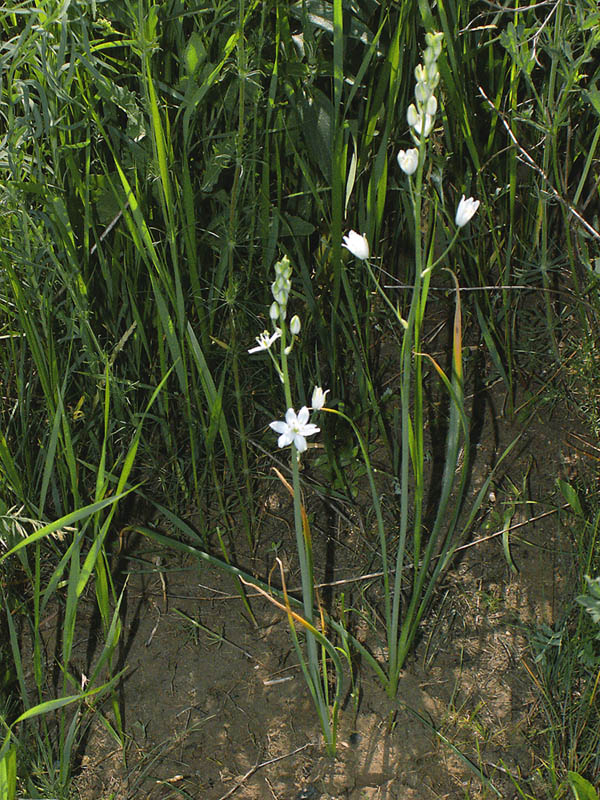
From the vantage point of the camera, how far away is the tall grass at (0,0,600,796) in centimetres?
141

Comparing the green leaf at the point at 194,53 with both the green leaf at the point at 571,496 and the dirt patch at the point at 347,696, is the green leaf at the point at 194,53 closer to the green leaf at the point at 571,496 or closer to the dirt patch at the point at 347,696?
the dirt patch at the point at 347,696

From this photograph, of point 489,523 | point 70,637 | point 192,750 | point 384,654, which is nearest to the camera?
point 70,637

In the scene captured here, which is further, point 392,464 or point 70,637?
point 392,464

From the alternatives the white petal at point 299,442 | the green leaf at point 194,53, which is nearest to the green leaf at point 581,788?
the white petal at point 299,442

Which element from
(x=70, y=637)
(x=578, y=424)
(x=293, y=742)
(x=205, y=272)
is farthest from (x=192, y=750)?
(x=578, y=424)

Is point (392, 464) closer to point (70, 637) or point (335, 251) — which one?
point (335, 251)

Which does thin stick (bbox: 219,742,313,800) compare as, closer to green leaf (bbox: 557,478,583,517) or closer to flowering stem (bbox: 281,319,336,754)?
flowering stem (bbox: 281,319,336,754)

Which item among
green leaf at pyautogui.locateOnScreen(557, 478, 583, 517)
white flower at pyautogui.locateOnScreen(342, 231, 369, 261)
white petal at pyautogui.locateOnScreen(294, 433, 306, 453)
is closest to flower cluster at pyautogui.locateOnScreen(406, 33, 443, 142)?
white flower at pyautogui.locateOnScreen(342, 231, 369, 261)

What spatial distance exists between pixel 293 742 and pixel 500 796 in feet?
1.27

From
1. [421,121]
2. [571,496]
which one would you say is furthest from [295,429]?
[571,496]

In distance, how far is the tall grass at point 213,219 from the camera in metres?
1.41

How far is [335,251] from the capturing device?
1566mm

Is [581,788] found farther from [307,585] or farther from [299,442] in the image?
[299,442]

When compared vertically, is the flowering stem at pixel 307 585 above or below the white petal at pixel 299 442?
below
